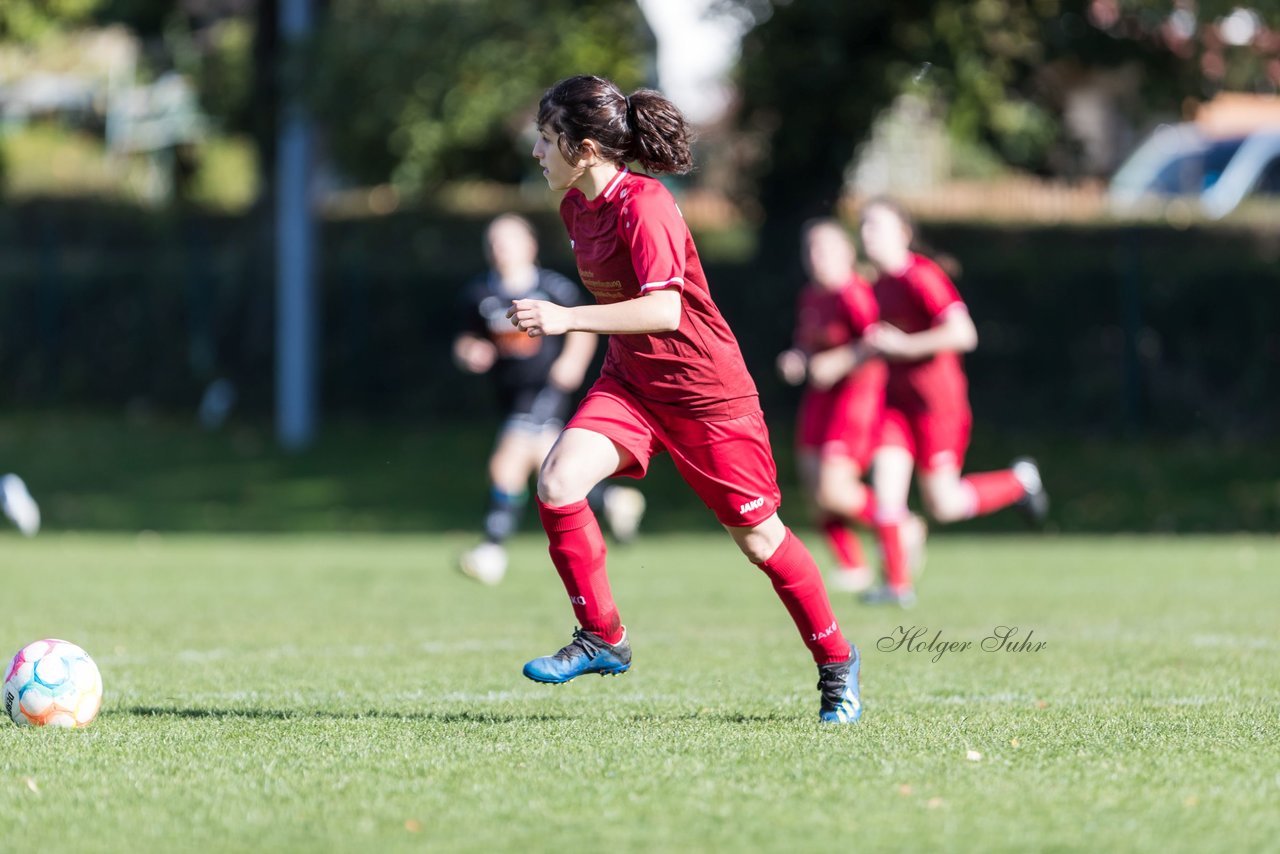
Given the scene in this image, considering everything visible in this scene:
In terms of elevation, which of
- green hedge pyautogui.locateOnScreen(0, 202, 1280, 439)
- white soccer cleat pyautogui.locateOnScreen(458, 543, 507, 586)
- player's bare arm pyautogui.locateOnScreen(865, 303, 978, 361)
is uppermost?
player's bare arm pyautogui.locateOnScreen(865, 303, 978, 361)

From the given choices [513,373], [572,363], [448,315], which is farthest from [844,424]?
[448,315]

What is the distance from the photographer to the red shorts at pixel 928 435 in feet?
34.2

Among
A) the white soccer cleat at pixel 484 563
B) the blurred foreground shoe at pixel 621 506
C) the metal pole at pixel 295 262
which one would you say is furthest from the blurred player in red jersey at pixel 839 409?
the metal pole at pixel 295 262

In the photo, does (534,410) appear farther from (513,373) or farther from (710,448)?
(710,448)

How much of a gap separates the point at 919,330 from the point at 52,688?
588 cm

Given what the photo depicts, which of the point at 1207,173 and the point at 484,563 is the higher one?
the point at 1207,173

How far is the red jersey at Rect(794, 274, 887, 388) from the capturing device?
1094 centimetres

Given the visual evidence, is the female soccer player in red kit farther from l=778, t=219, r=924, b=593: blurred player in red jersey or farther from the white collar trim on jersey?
l=778, t=219, r=924, b=593: blurred player in red jersey

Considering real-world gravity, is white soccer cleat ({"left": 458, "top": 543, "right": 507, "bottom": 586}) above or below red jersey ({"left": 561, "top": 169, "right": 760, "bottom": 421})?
below

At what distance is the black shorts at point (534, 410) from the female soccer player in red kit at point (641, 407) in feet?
19.4

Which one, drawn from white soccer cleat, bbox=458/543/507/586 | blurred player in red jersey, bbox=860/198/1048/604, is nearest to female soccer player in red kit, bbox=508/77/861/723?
blurred player in red jersey, bbox=860/198/1048/604

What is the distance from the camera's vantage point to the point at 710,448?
5.77 metres

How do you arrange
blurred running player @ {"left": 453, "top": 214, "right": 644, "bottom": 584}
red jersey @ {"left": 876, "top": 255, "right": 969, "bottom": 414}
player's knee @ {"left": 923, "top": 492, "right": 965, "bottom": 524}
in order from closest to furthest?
red jersey @ {"left": 876, "top": 255, "right": 969, "bottom": 414} → player's knee @ {"left": 923, "top": 492, "right": 965, "bottom": 524} → blurred running player @ {"left": 453, "top": 214, "right": 644, "bottom": 584}

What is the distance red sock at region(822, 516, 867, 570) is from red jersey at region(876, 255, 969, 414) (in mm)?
991
